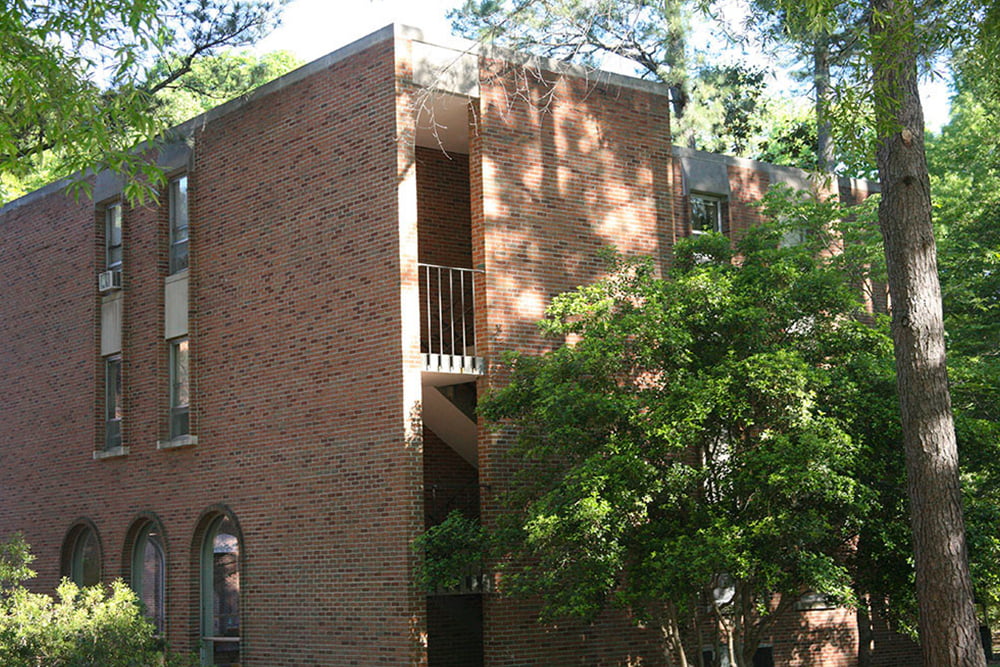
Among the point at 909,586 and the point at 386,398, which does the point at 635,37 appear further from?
the point at 909,586

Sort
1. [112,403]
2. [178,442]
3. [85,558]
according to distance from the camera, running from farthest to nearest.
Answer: [85,558] < [112,403] < [178,442]

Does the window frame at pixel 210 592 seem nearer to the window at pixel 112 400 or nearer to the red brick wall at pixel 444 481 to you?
the red brick wall at pixel 444 481

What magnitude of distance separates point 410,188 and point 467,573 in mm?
5341

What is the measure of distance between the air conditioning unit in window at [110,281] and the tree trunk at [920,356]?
14.7m

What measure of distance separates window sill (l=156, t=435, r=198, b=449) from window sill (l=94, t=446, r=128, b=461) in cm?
126

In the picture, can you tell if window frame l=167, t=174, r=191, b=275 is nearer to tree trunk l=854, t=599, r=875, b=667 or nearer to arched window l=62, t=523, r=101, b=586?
arched window l=62, t=523, r=101, b=586

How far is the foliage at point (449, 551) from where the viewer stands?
51.9ft

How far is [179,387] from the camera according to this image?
21.7m

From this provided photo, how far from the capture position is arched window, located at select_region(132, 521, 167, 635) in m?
21.5

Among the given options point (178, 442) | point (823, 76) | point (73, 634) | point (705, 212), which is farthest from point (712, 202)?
point (73, 634)

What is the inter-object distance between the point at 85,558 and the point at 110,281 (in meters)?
5.31

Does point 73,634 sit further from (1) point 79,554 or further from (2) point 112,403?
(1) point 79,554

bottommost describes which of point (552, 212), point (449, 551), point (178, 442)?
point (449, 551)

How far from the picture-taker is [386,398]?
1695cm
